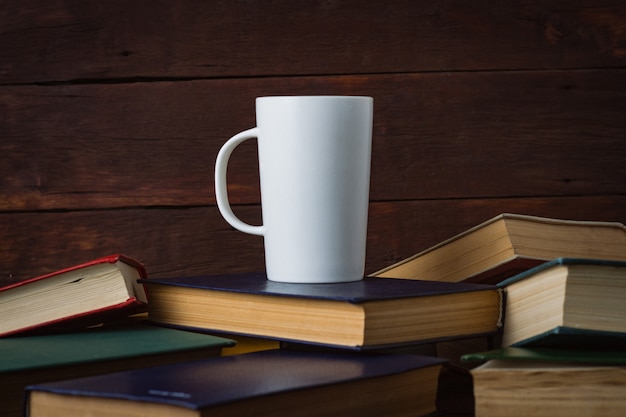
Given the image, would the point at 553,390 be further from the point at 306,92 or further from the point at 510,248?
the point at 306,92

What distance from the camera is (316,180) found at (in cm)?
75

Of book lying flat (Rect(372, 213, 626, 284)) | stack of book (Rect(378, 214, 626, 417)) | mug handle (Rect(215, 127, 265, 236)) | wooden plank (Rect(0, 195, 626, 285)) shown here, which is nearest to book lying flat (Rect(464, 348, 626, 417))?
stack of book (Rect(378, 214, 626, 417))

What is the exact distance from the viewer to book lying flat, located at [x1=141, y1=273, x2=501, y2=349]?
0.63m

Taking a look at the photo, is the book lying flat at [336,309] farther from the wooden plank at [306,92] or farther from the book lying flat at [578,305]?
the wooden plank at [306,92]

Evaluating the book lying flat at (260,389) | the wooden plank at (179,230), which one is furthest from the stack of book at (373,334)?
the wooden plank at (179,230)

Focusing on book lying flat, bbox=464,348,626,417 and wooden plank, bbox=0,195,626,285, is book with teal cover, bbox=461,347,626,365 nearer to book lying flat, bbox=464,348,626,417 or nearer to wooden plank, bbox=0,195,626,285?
book lying flat, bbox=464,348,626,417

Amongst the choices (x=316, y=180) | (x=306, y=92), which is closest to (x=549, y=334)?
(x=316, y=180)

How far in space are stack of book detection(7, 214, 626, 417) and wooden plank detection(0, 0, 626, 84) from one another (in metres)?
0.33

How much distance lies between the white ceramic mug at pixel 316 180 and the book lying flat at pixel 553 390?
0.20 metres

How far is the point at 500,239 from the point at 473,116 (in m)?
0.32

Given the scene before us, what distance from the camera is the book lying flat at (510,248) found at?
0.77 meters

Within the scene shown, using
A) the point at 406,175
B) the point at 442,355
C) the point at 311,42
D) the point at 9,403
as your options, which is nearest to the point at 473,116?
the point at 406,175

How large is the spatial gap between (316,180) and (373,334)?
18 centimetres

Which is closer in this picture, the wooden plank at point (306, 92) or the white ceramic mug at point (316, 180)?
the white ceramic mug at point (316, 180)
